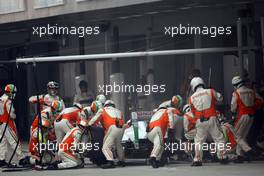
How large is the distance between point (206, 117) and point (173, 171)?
153cm

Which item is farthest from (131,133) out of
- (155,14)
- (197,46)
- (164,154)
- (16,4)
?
(16,4)

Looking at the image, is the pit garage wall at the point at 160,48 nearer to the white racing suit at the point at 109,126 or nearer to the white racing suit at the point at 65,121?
the white racing suit at the point at 65,121

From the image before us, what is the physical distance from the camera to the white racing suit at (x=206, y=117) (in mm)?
18641

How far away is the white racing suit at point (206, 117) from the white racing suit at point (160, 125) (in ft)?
2.00

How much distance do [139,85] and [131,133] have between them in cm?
245

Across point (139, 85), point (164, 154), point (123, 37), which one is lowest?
point (164, 154)

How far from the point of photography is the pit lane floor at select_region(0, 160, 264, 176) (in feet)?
56.2

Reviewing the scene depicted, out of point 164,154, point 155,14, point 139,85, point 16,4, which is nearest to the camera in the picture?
point 164,154

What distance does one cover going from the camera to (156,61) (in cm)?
2334

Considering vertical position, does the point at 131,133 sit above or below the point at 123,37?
below

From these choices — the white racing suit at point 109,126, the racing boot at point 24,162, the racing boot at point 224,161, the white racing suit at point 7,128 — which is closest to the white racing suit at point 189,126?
the racing boot at point 224,161

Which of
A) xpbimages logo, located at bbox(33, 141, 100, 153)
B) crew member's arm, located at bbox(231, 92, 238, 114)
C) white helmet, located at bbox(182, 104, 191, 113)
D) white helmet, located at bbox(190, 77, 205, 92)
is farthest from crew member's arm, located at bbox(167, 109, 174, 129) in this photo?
xpbimages logo, located at bbox(33, 141, 100, 153)

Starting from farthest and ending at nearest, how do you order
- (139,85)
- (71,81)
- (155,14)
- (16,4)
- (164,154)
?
(16,4)
(71,81)
(155,14)
(139,85)
(164,154)

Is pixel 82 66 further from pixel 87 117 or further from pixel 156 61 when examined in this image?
pixel 87 117
